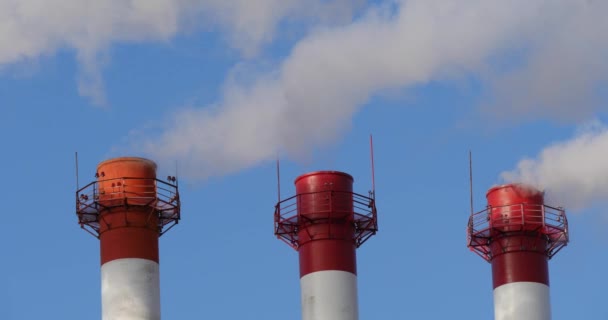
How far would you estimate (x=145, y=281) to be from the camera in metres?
82.8

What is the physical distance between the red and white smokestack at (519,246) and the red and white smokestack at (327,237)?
17.2 ft

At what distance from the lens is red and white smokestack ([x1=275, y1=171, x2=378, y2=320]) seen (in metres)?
85.4

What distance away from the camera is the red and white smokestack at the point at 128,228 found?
82.5m

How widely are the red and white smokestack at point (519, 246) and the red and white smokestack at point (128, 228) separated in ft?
42.4

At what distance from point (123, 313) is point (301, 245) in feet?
27.0

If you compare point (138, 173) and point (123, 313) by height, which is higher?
point (138, 173)

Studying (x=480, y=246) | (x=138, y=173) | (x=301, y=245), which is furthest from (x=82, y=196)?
(x=480, y=246)

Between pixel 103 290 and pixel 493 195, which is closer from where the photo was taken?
pixel 103 290

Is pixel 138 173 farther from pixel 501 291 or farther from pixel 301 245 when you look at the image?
pixel 501 291

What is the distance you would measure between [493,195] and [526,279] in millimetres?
4021

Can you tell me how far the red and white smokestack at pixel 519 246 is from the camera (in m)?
88.5

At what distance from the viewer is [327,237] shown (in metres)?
86.5

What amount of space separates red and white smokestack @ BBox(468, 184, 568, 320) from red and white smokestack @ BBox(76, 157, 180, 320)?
509 inches

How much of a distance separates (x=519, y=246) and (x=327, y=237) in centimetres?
787
